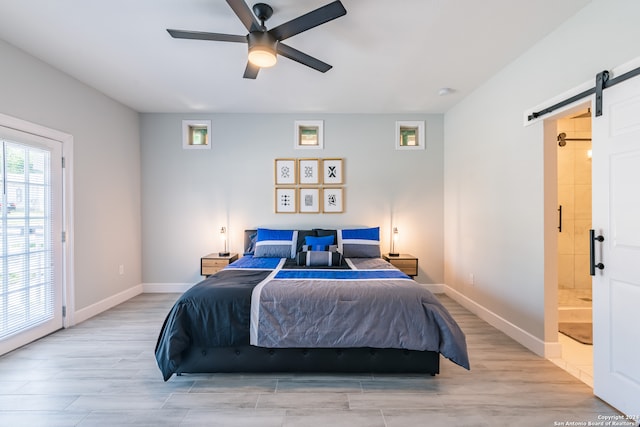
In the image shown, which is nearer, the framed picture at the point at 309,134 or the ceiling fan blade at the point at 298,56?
the ceiling fan blade at the point at 298,56

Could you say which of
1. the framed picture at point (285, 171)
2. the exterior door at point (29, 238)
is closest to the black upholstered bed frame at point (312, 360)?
the exterior door at point (29, 238)

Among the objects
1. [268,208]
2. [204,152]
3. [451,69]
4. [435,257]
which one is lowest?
[435,257]

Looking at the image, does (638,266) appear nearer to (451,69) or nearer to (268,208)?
(451,69)

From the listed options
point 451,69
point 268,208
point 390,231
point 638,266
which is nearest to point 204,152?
point 268,208

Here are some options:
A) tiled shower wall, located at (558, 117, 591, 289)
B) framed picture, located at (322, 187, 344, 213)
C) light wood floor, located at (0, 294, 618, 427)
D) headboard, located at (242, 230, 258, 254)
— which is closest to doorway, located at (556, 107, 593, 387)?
tiled shower wall, located at (558, 117, 591, 289)

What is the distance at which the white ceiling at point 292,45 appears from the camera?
7.32 feet

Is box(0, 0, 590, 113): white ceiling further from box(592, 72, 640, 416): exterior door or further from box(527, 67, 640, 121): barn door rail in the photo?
box(592, 72, 640, 416): exterior door

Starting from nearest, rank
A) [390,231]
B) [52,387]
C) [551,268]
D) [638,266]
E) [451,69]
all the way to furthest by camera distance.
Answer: [638,266] < [52,387] < [551,268] < [451,69] < [390,231]

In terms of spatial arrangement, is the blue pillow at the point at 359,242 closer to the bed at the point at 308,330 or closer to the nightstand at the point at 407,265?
the nightstand at the point at 407,265

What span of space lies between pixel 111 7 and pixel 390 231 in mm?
4089

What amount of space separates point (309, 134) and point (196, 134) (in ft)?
6.05

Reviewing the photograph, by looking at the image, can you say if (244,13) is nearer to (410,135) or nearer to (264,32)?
(264,32)

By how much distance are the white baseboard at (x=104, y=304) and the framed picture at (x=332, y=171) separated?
339cm

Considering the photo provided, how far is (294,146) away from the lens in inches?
182
